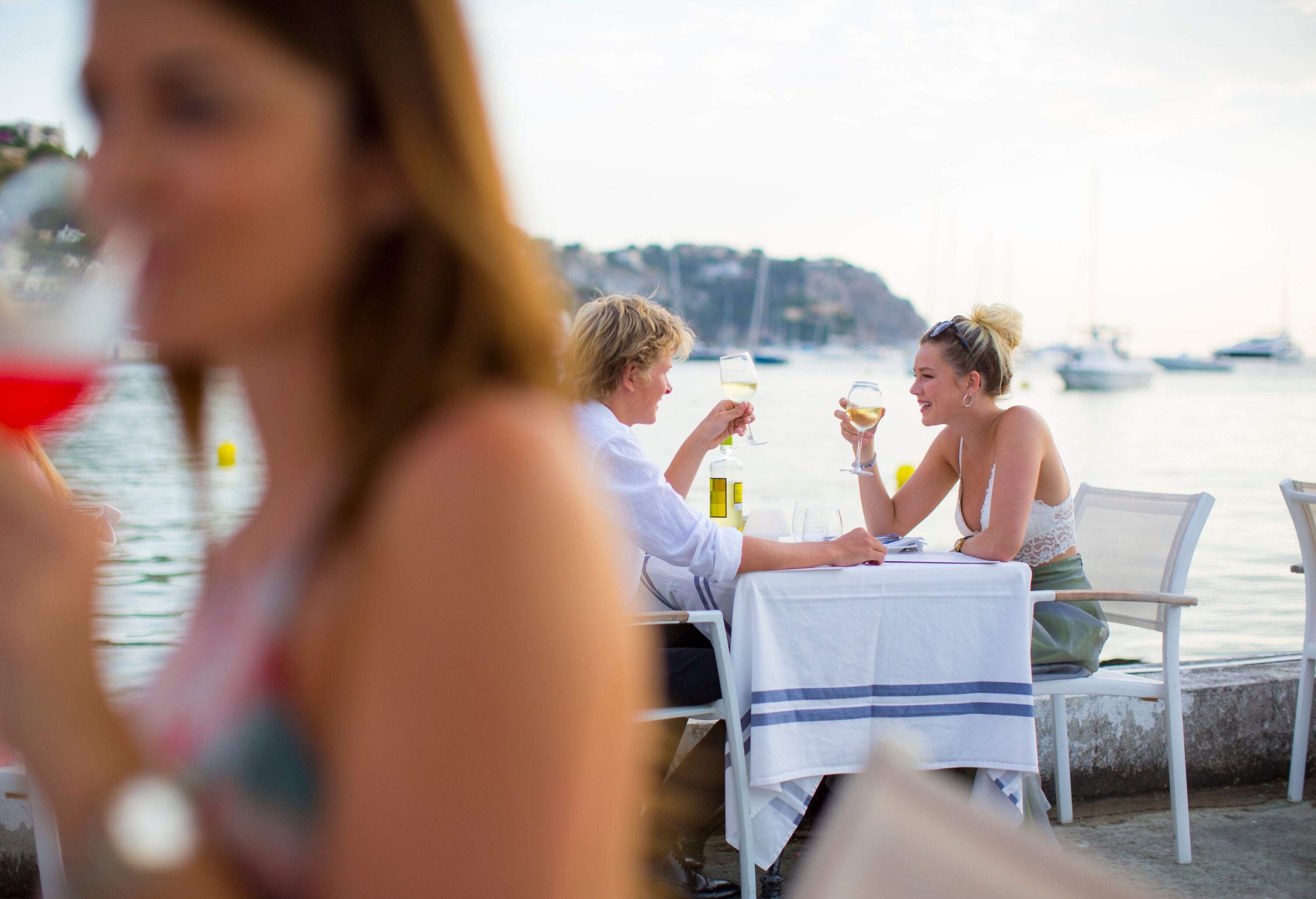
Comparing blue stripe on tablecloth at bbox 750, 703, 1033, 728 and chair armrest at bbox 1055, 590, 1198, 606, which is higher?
chair armrest at bbox 1055, 590, 1198, 606

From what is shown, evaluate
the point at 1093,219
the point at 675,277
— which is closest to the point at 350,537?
the point at 675,277

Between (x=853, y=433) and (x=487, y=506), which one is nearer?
(x=487, y=506)

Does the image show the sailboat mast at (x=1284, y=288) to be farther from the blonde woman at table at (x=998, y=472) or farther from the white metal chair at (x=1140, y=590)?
the blonde woman at table at (x=998, y=472)

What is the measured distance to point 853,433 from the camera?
374 centimetres

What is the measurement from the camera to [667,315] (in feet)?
10.9

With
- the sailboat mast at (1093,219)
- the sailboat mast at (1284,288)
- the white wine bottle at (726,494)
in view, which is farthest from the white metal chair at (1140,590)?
the sailboat mast at (1284,288)

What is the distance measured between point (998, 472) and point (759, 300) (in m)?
35.9

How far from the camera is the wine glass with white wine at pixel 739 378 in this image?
345cm

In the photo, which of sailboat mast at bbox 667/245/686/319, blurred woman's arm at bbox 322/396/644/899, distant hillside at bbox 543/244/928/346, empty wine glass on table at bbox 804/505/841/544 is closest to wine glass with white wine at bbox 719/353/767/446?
empty wine glass on table at bbox 804/505/841/544

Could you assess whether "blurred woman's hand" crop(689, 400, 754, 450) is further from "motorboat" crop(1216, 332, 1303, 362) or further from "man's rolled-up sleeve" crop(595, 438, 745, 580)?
"motorboat" crop(1216, 332, 1303, 362)

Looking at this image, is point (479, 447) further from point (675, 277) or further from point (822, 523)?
point (675, 277)

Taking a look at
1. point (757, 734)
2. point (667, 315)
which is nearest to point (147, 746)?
point (757, 734)

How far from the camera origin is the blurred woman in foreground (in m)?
0.46

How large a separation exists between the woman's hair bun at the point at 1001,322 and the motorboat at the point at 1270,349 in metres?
60.0
